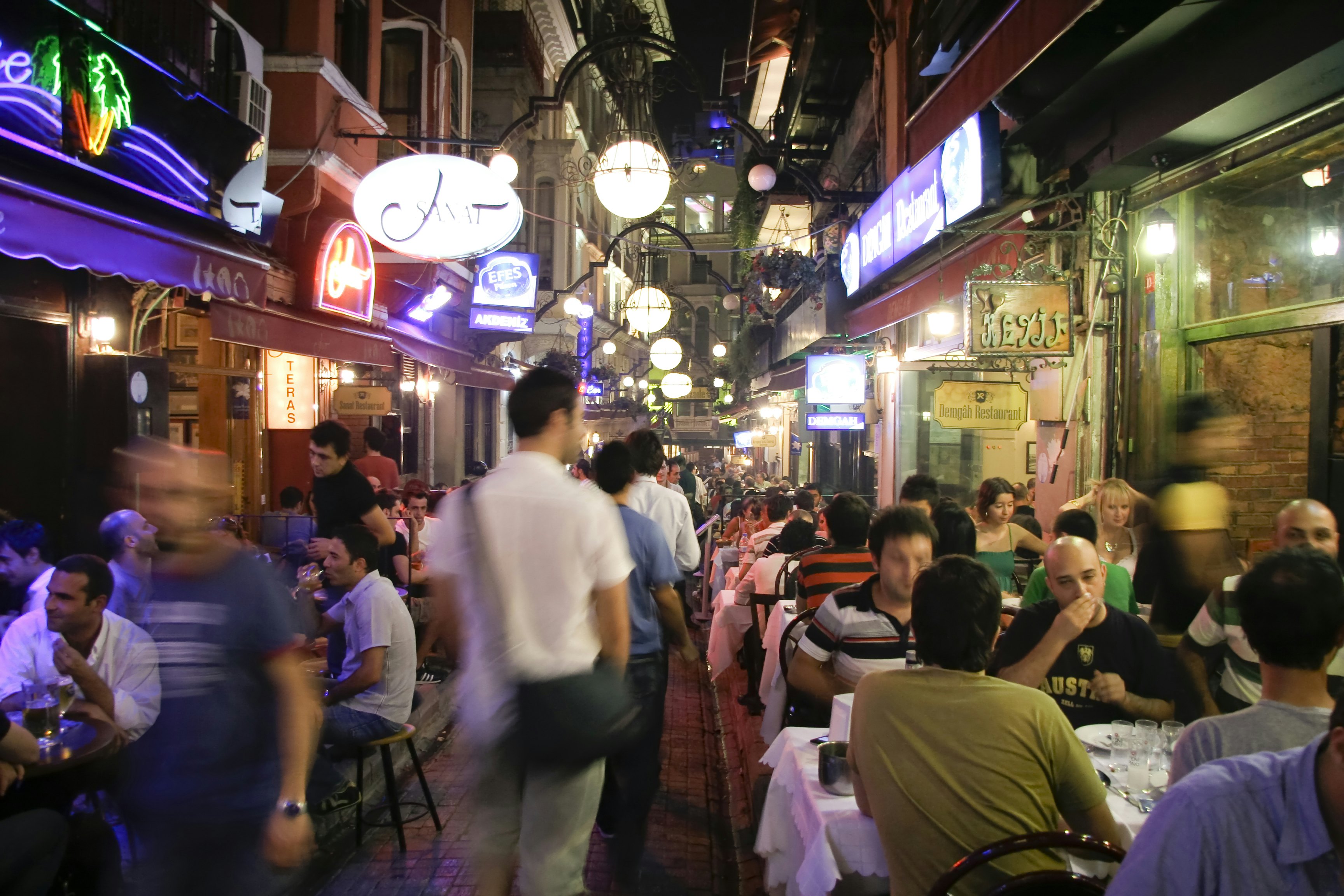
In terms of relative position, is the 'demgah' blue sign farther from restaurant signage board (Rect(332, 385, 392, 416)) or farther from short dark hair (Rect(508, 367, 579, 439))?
short dark hair (Rect(508, 367, 579, 439))

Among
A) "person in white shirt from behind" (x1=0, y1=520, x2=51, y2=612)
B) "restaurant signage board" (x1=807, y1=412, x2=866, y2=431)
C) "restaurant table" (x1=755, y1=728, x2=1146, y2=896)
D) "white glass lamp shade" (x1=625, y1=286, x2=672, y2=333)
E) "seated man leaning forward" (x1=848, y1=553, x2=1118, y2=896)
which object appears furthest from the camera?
"white glass lamp shade" (x1=625, y1=286, x2=672, y2=333)

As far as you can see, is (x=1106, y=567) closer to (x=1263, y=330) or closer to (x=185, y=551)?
(x=1263, y=330)

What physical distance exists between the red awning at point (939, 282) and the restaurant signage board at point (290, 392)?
7867 millimetres

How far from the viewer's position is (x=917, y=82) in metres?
12.1

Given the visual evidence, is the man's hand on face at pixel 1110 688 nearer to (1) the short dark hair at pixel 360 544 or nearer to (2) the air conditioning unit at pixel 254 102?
(1) the short dark hair at pixel 360 544

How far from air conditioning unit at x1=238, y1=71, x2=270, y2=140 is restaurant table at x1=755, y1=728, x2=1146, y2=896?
27.9 ft

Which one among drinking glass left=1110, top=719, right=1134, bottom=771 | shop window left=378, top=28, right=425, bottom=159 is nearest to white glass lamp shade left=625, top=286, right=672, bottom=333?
shop window left=378, top=28, right=425, bottom=159

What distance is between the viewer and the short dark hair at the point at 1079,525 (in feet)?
17.3

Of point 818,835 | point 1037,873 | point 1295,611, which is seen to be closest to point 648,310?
point 818,835

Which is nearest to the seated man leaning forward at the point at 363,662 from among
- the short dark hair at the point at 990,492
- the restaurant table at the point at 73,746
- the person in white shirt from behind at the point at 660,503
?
the restaurant table at the point at 73,746

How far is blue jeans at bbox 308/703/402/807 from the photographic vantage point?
4.51m

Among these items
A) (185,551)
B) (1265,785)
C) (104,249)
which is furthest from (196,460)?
(104,249)

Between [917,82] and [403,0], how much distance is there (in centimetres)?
977

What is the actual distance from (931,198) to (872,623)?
18.7ft
